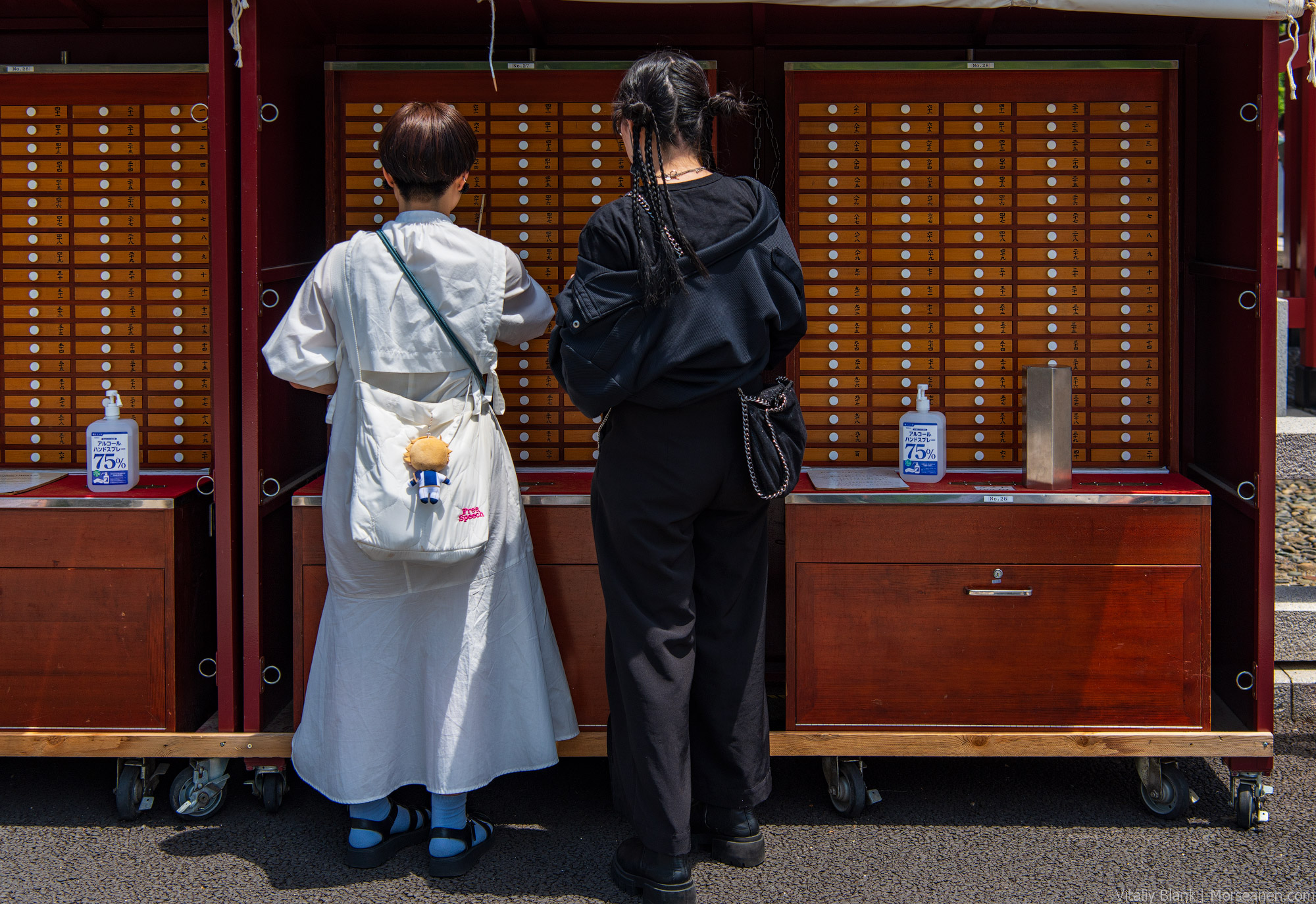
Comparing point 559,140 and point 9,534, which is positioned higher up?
point 559,140

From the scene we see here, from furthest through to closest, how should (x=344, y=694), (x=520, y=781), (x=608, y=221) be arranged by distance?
(x=520, y=781)
(x=344, y=694)
(x=608, y=221)

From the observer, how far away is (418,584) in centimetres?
302

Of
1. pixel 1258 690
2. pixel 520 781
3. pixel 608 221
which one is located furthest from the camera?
pixel 520 781

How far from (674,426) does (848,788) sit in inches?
49.8

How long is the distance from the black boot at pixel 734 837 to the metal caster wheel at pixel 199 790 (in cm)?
136

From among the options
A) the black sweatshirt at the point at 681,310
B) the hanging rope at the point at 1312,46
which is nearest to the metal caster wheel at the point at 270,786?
the black sweatshirt at the point at 681,310

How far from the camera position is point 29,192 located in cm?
361

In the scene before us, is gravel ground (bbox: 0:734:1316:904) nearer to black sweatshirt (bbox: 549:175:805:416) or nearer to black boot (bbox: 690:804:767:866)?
black boot (bbox: 690:804:767:866)

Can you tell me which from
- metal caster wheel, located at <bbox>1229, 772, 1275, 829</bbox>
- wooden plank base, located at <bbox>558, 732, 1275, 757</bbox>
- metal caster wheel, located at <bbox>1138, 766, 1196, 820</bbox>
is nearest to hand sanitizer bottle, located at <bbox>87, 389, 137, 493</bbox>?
wooden plank base, located at <bbox>558, 732, 1275, 757</bbox>

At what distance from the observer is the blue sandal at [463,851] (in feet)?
9.79

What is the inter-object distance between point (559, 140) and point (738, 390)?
1253 mm

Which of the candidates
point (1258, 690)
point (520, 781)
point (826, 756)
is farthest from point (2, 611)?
point (1258, 690)

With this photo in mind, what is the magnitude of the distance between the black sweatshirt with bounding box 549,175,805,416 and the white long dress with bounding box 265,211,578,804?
37cm

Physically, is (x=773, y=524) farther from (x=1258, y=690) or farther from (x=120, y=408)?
(x=120, y=408)
